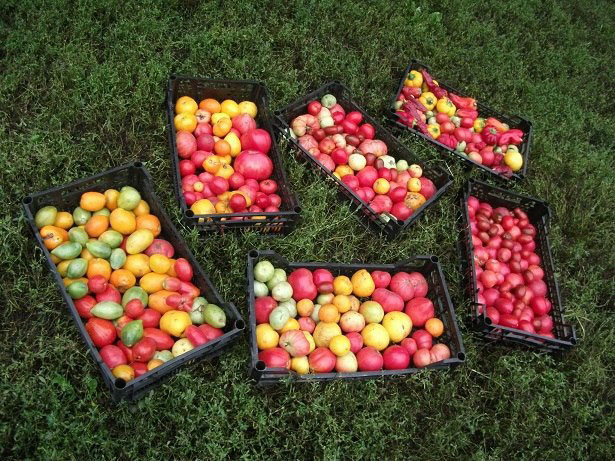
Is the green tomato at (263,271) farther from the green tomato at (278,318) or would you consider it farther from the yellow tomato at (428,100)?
the yellow tomato at (428,100)

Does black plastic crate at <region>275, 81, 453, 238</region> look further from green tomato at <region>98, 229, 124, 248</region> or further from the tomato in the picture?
the tomato

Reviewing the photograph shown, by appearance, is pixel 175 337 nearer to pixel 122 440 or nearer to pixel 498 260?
pixel 122 440

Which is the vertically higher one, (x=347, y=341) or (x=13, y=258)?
(x=347, y=341)

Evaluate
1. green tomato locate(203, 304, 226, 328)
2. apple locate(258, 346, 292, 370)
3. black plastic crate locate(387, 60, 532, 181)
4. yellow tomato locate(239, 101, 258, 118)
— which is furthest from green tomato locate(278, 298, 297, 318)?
black plastic crate locate(387, 60, 532, 181)

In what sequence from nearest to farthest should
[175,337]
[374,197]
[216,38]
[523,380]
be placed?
[175,337] → [523,380] → [374,197] → [216,38]

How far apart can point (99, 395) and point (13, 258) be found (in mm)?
966

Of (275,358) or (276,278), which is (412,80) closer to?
Answer: (276,278)

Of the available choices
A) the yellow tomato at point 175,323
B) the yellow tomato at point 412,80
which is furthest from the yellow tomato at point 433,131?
the yellow tomato at point 175,323

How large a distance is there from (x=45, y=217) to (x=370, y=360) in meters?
2.02

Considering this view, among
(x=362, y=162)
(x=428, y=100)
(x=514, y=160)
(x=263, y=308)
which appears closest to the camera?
(x=263, y=308)

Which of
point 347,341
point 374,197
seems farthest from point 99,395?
point 374,197

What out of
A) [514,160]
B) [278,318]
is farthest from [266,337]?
[514,160]

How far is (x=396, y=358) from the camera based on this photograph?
10.0 feet

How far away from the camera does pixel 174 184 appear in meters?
3.46
